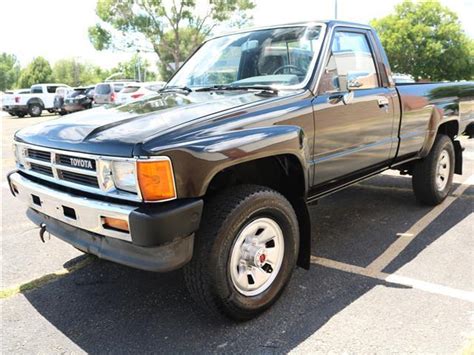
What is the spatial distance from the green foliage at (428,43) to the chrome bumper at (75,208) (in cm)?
2973

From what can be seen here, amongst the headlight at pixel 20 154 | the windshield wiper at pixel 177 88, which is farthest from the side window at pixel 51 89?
the headlight at pixel 20 154

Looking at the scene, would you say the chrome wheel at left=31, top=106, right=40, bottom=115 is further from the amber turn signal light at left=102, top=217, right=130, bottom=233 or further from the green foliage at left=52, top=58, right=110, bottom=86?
the green foliage at left=52, top=58, right=110, bottom=86

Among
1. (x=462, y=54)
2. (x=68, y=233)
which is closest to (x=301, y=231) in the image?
(x=68, y=233)

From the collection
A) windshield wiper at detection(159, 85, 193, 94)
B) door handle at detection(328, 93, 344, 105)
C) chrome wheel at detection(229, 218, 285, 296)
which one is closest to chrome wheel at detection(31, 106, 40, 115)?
windshield wiper at detection(159, 85, 193, 94)

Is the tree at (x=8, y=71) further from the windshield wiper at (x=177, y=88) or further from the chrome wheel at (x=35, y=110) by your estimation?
the windshield wiper at (x=177, y=88)

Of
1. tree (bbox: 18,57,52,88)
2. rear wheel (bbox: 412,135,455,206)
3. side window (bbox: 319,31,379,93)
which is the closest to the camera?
side window (bbox: 319,31,379,93)

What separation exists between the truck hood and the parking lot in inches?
44.8

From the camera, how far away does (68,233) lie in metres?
2.82

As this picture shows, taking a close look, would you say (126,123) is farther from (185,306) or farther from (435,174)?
(435,174)

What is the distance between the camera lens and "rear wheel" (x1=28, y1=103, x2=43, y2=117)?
1002 inches

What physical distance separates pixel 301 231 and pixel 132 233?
136 centimetres

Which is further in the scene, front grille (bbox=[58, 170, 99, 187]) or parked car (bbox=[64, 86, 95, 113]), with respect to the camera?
parked car (bbox=[64, 86, 95, 113])

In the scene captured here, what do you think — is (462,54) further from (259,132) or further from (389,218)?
(259,132)

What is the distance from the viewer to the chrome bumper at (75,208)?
2.43 metres
